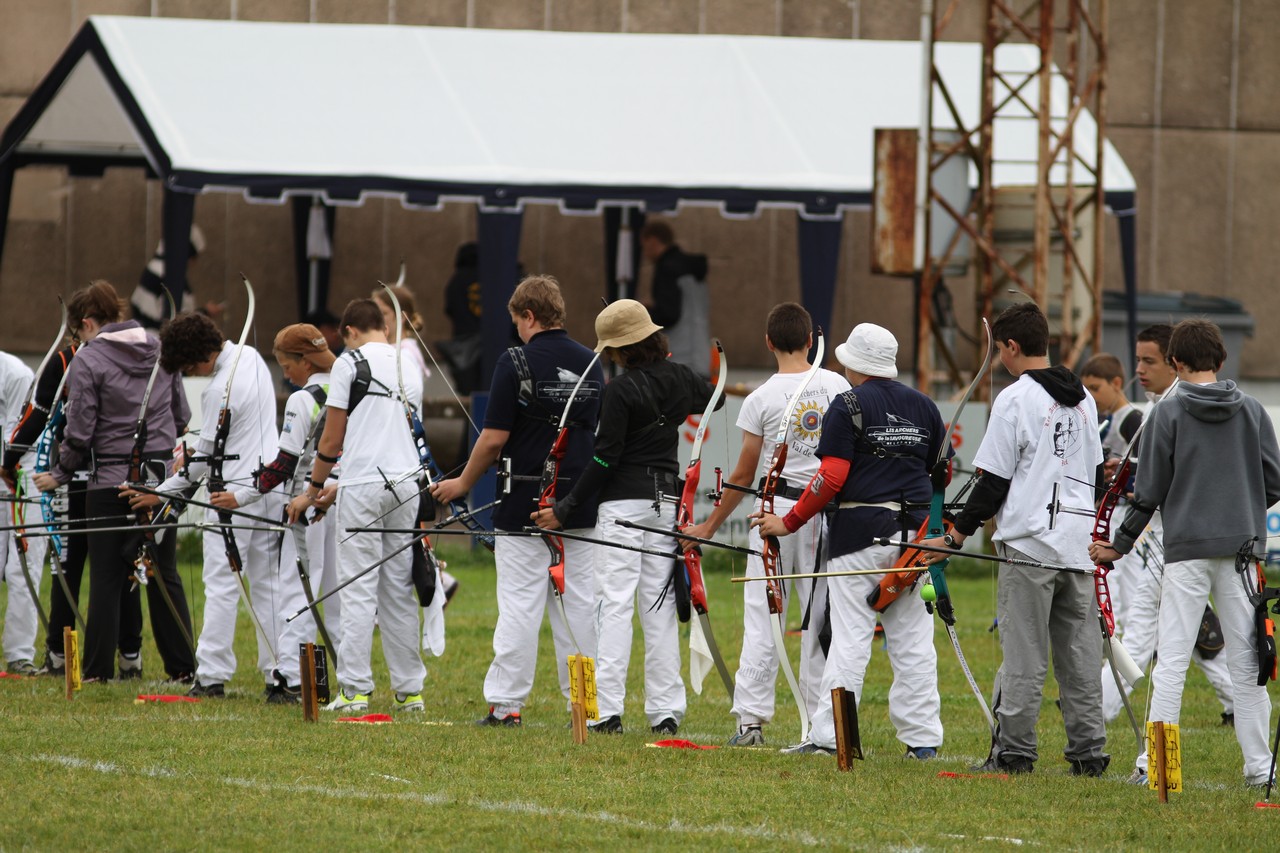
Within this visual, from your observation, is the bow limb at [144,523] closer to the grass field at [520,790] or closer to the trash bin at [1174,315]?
the grass field at [520,790]

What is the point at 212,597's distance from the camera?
822 centimetres

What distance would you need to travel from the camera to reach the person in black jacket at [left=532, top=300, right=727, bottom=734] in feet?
23.3

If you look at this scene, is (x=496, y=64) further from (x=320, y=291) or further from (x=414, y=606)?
(x=414, y=606)

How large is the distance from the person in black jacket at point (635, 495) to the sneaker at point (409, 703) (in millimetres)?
961

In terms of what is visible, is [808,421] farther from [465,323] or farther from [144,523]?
[465,323]

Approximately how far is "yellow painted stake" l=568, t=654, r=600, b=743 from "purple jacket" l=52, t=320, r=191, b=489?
3004 millimetres

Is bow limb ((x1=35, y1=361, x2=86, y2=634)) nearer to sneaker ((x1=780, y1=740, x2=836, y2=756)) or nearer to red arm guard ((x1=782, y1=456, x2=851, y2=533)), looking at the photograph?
sneaker ((x1=780, y1=740, x2=836, y2=756))

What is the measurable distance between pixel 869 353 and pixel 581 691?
5.54 feet

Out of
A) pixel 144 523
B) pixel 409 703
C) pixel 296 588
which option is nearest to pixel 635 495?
pixel 409 703

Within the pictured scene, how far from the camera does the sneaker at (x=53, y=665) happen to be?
8.91 m

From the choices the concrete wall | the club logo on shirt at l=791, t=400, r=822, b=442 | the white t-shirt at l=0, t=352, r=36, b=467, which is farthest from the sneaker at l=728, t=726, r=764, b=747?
the concrete wall

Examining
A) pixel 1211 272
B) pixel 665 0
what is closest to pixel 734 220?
pixel 665 0

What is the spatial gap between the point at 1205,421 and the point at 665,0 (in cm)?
1397

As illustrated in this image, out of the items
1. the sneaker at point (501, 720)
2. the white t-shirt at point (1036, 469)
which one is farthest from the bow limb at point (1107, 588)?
the sneaker at point (501, 720)
